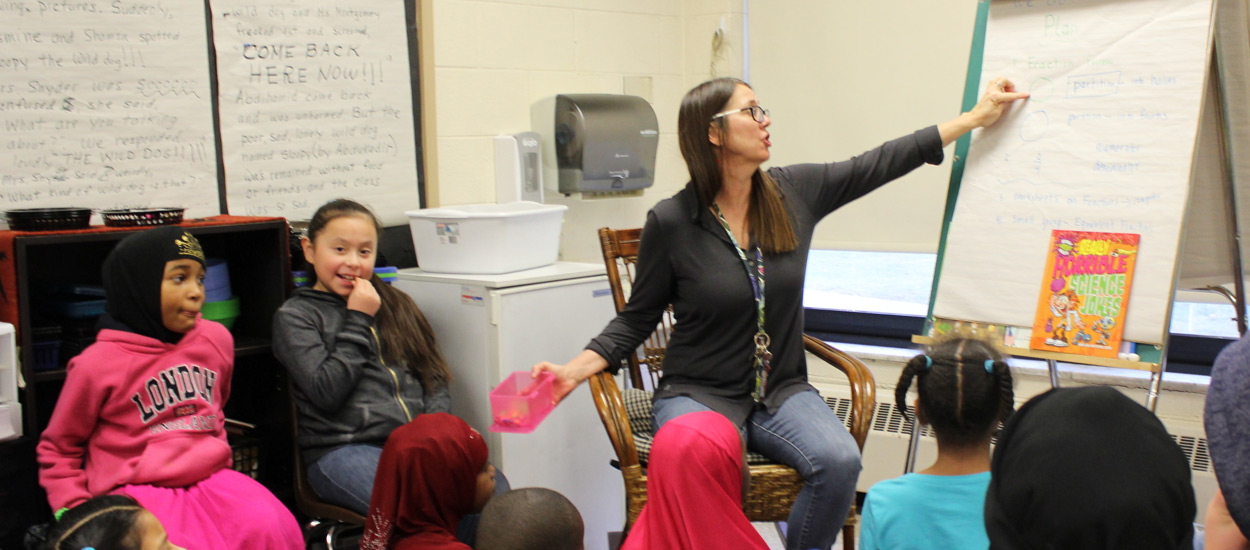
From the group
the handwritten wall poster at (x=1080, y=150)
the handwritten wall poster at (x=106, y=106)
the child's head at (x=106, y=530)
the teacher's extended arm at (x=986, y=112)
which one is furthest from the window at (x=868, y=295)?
the child's head at (x=106, y=530)

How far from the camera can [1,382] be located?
204 centimetres

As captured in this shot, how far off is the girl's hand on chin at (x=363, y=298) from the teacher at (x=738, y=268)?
20.4 inches

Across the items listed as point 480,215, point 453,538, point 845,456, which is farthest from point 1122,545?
point 480,215

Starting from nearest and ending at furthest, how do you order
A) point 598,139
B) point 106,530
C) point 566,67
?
point 106,530 → point 598,139 → point 566,67

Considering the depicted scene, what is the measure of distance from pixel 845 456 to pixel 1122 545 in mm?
1155

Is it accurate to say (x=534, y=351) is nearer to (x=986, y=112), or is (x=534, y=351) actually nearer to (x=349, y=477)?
(x=349, y=477)

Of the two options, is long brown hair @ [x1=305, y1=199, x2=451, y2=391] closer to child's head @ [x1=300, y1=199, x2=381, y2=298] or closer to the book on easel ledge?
child's head @ [x1=300, y1=199, x2=381, y2=298]

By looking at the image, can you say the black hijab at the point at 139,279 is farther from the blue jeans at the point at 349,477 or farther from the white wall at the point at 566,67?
the white wall at the point at 566,67

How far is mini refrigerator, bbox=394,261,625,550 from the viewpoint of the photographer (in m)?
2.64

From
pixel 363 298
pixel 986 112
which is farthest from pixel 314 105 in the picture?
pixel 986 112

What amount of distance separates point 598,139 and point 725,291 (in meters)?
1.11

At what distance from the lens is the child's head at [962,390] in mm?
1540

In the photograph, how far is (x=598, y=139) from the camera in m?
3.20

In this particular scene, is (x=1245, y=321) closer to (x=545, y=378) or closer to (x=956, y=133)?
(x=956, y=133)
